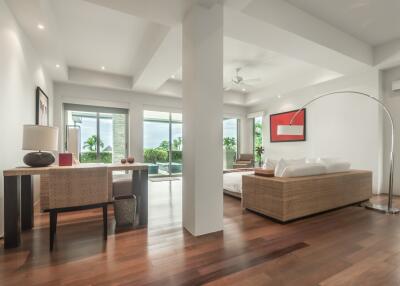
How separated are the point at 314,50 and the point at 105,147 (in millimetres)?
6041

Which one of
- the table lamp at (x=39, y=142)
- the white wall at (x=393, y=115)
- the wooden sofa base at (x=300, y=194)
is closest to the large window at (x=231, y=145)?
the white wall at (x=393, y=115)

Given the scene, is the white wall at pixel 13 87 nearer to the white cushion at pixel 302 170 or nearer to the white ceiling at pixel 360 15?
the white cushion at pixel 302 170

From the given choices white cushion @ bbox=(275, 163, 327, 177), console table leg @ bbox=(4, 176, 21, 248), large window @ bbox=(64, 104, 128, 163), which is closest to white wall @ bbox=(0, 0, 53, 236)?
console table leg @ bbox=(4, 176, 21, 248)

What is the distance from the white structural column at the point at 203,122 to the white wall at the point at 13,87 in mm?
2227

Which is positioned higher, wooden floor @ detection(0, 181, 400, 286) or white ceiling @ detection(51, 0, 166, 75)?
white ceiling @ detection(51, 0, 166, 75)

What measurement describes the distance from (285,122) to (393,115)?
2734 millimetres

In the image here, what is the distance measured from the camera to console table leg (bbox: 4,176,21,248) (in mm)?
2072

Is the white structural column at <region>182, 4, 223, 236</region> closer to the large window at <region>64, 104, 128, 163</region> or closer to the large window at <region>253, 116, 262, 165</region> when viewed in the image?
the large window at <region>64, 104, 128, 163</region>

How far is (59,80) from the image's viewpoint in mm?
5496

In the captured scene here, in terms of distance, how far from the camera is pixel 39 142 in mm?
2297

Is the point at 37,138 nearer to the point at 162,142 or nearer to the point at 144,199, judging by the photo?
the point at 144,199

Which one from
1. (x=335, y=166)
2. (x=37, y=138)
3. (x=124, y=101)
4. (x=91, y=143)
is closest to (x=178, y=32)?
(x=37, y=138)

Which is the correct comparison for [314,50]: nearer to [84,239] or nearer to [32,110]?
[84,239]

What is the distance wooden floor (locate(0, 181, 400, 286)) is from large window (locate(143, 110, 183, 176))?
4.35 meters
